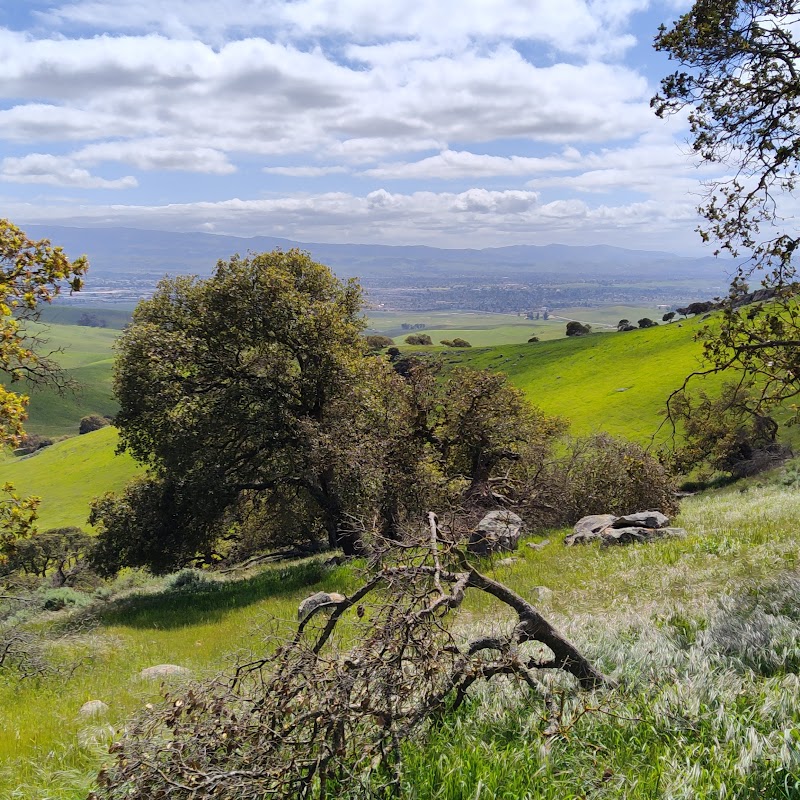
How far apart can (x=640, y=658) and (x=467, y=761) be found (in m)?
3.00

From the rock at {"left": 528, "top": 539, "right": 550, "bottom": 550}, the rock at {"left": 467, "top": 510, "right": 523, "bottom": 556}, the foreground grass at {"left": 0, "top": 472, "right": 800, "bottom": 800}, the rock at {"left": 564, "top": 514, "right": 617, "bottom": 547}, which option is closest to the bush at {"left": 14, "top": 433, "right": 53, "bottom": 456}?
the foreground grass at {"left": 0, "top": 472, "right": 800, "bottom": 800}

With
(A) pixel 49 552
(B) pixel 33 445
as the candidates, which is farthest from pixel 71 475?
(A) pixel 49 552

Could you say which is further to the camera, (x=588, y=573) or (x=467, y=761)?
(x=588, y=573)

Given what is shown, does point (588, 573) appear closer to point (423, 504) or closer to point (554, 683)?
point (554, 683)

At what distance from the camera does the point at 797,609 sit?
810 centimetres

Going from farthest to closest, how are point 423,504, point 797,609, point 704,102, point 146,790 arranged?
point 423,504 → point 704,102 → point 797,609 → point 146,790

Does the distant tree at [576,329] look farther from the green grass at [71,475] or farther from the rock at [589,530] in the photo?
the rock at [589,530]

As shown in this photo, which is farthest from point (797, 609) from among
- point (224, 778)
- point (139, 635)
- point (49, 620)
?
point (49, 620)

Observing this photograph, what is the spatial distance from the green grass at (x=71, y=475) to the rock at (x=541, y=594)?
82.0 meters

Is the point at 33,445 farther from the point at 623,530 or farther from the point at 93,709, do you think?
the point at 623,530

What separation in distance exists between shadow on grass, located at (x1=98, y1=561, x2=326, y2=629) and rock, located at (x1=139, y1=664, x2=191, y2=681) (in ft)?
20.0

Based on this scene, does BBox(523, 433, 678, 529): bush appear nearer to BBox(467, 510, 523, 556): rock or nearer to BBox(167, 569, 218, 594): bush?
BBox(467, 510, 523, 556): rock

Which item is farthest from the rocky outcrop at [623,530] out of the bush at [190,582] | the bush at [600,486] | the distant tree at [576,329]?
the distant tree at [576,329]

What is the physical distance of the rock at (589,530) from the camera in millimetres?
17891
